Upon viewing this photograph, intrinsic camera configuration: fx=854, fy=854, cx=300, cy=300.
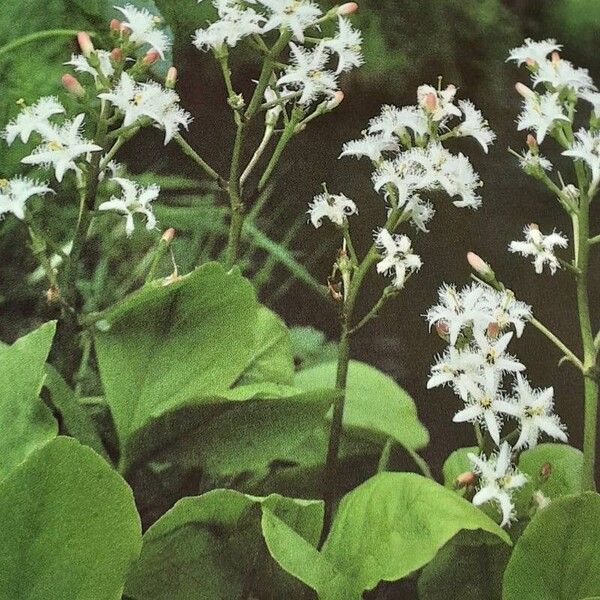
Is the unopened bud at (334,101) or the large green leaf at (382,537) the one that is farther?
the unopened bud at (334,101)

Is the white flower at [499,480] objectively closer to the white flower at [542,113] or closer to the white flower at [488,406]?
the white flower at [488,406]

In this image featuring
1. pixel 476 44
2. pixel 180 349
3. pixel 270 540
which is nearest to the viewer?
pixel 270 540

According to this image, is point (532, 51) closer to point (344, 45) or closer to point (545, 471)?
point (344, 45)

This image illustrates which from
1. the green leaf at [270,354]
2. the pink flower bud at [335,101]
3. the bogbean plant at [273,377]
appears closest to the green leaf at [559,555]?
the bogbean plant at [273,377]

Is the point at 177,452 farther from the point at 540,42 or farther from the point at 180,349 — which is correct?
the point at 540,42

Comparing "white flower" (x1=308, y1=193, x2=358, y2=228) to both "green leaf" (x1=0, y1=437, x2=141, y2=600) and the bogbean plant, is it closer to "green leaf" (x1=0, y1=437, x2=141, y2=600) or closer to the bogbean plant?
the bogbean plant

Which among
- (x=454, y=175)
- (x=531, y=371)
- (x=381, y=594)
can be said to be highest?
(x=454, y=175)

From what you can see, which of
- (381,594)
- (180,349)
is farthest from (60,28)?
(381,594)

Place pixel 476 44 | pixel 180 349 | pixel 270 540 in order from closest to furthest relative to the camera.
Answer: pixel 270 540, pixel 180 349, pixel 476 44

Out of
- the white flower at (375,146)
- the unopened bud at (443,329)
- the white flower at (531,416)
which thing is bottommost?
the white flower at (531,416)
